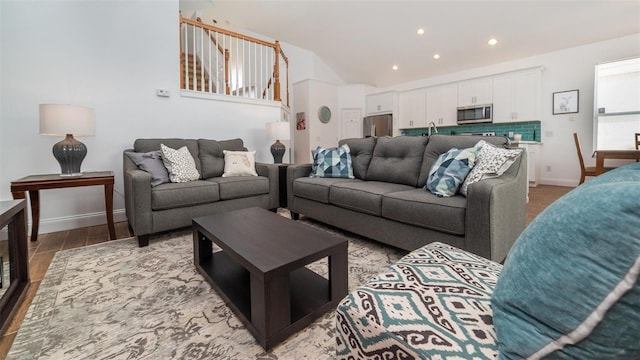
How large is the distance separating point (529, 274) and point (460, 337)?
23 cm

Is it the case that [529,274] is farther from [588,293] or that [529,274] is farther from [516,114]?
[516,114]

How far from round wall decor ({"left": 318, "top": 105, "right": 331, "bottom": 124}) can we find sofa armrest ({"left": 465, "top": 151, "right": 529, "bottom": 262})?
5.29 metres

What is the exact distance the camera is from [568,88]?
4.92m

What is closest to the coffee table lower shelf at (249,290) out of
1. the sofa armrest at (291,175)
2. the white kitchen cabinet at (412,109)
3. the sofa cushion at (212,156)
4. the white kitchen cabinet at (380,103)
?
the sofa armrest at (291,175)

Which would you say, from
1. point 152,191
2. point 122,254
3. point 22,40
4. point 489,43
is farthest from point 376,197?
point 489,43

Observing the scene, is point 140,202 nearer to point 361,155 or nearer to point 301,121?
point 361,155

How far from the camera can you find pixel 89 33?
292 centimetres

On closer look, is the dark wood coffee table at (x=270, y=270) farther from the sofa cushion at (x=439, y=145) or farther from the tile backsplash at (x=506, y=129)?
the tile backsplash at (x=506, y=129)

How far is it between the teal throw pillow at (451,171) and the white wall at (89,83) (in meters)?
3.08

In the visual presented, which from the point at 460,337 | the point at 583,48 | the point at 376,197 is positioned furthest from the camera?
the point at 583,48

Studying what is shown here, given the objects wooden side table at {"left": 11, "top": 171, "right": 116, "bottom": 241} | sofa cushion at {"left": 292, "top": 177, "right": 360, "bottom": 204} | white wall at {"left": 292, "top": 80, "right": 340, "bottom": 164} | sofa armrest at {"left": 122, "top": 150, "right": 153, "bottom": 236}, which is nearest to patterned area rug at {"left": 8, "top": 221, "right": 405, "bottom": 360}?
sofa armrest at {"left": 122, "top": 150, "right": 153, "bottom": 236}

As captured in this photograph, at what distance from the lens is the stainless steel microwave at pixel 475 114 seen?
5.60 m

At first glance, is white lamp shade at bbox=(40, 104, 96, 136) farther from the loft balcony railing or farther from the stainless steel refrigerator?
the stainless steel refrigerator

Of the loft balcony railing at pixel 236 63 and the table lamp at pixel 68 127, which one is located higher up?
the loft balcony railing at pixel 236 63
